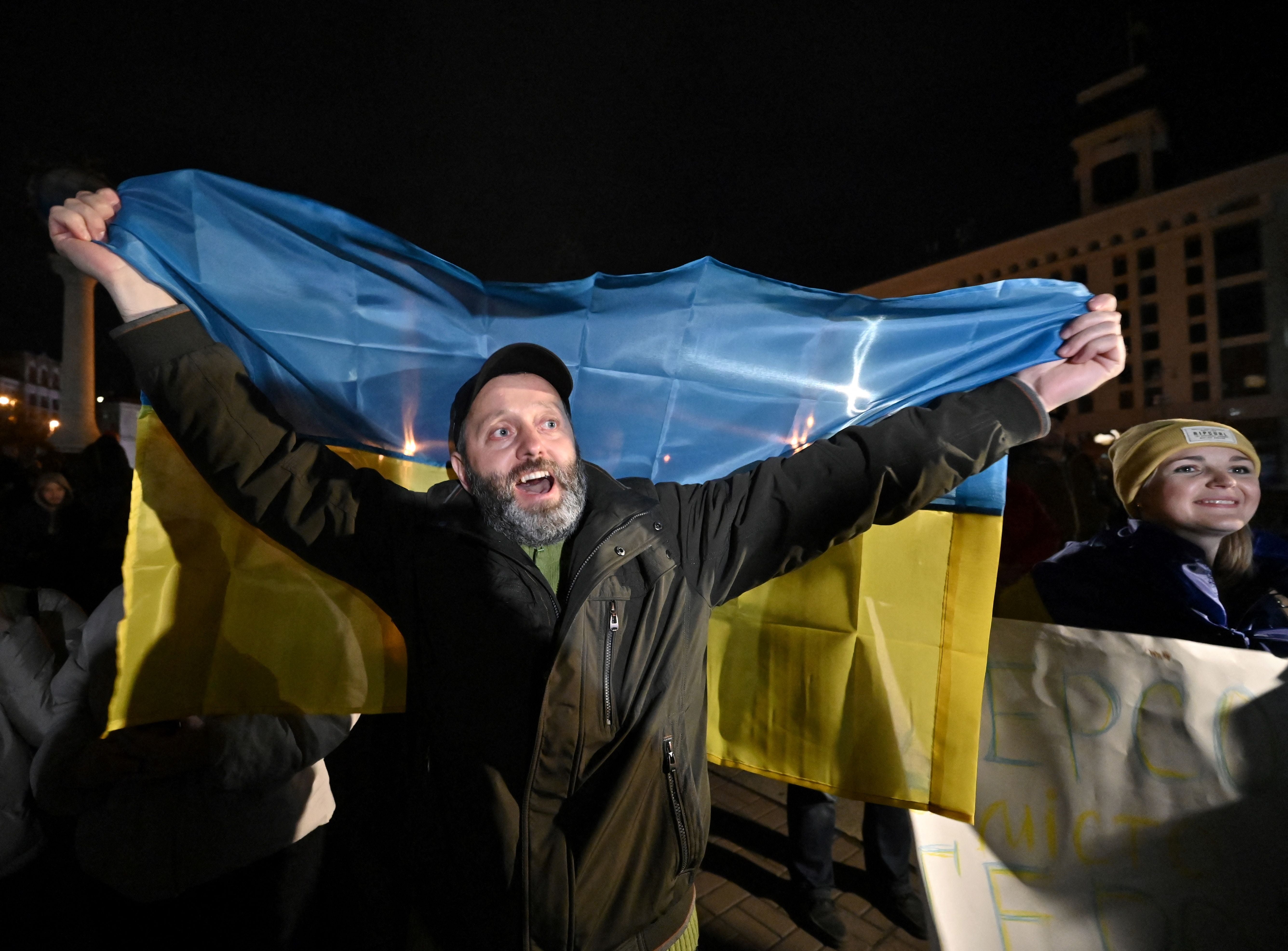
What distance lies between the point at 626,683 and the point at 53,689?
6.43ft

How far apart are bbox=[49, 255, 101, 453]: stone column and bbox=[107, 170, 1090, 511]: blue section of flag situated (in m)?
20.7

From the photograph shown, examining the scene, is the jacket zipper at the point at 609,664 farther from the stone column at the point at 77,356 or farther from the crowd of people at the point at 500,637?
the stone column at the point at 77,356

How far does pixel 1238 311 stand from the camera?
41.3 meters

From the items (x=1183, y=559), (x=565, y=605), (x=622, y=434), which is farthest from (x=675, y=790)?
(x=1183, y=559)

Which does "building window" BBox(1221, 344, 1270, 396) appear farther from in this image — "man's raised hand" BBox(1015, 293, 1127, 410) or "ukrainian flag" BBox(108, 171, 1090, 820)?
"ukrainian flag" BBox(108, 171, 1090, 820)

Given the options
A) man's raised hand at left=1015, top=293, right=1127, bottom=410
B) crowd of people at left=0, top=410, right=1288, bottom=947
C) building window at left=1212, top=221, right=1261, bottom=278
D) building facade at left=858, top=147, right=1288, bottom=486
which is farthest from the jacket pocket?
building window at left=1212, top=221, right=1261, bottom=278

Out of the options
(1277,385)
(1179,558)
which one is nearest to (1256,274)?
(1277,385)

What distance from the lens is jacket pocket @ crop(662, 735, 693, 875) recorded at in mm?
1603

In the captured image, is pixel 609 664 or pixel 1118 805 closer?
pixel 609 664

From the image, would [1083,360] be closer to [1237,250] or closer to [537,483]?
[537,483]

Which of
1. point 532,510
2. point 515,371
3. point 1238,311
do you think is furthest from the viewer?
point 1238,311

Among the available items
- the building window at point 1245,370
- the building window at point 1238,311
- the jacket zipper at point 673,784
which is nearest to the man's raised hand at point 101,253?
the jacket zipper at point 673,784

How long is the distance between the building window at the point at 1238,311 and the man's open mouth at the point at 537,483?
175 ft

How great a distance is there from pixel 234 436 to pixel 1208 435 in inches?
121
